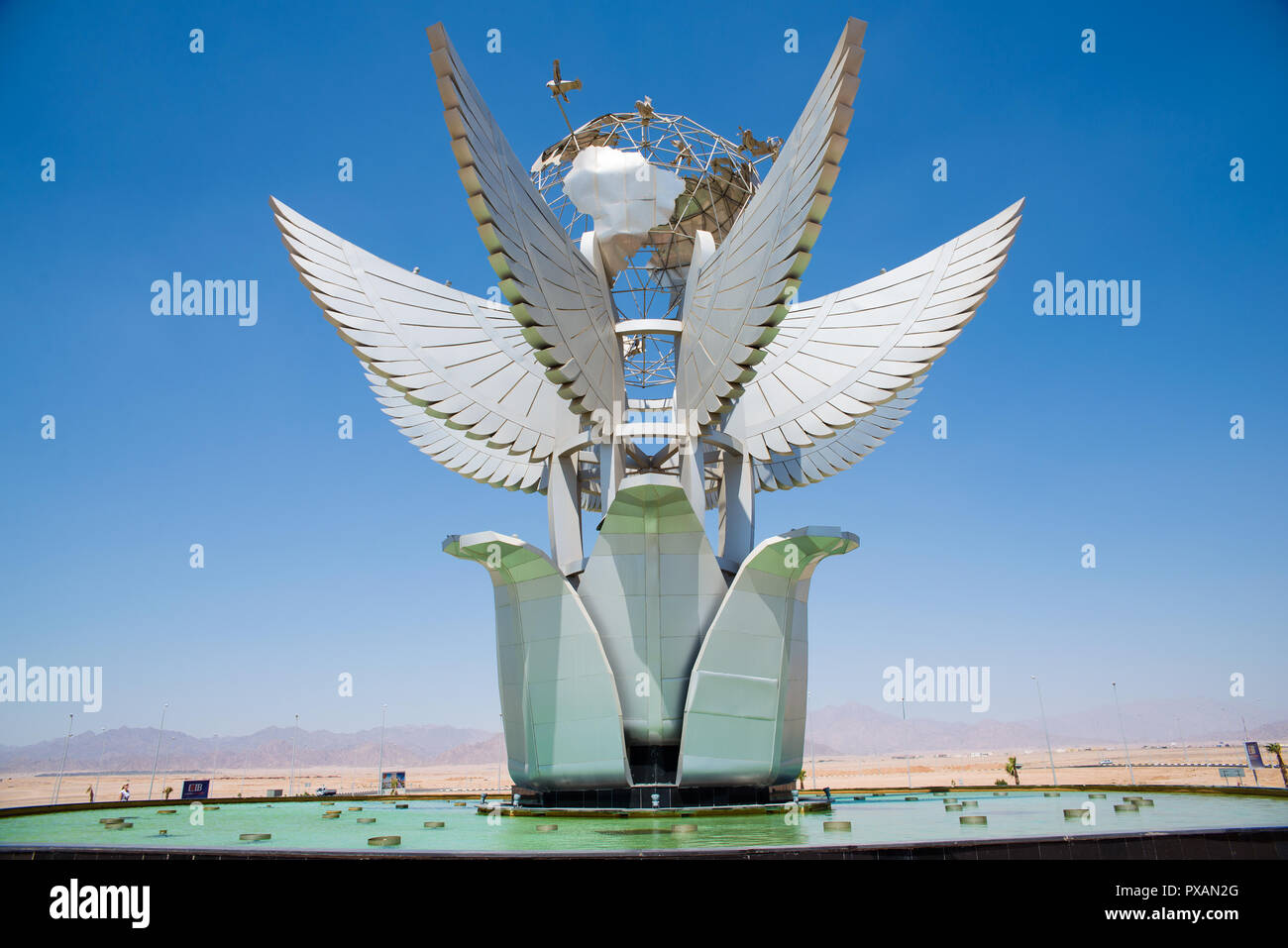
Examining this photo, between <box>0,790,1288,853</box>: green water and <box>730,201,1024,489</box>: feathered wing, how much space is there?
31.2ft

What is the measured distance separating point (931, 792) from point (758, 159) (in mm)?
20618

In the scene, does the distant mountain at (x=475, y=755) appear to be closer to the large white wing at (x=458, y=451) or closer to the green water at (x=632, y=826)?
the large white wing at (x=458, y=451)

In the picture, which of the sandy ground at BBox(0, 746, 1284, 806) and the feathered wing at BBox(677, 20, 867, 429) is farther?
the sandy ground at BBox(0, 746, 1284, 806)

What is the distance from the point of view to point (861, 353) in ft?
69.6

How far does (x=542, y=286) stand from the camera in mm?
15438

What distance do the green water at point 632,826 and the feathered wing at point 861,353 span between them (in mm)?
9502

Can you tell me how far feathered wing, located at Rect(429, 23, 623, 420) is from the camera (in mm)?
12133

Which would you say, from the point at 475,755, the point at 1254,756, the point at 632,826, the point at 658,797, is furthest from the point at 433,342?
the point at 475,755

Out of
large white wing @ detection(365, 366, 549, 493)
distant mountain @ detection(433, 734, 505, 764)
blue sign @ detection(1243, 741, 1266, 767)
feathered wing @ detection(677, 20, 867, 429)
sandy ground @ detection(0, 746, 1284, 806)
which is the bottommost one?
distant mountain @ detection(433, 734, 505, 764)

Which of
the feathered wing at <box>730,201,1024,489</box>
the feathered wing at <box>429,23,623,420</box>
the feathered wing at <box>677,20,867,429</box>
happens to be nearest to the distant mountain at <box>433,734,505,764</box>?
the feathered wing at <box>730,201,1024,489</box>

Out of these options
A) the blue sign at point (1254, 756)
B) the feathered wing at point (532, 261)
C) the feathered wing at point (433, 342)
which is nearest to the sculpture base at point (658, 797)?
the feathered wing at point (532, 261)

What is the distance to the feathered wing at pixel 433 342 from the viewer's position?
19297mm

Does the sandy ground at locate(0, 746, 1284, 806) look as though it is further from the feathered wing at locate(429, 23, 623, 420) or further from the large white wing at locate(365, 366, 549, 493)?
the feathered wing at locate(429, 23, 623, 420)
